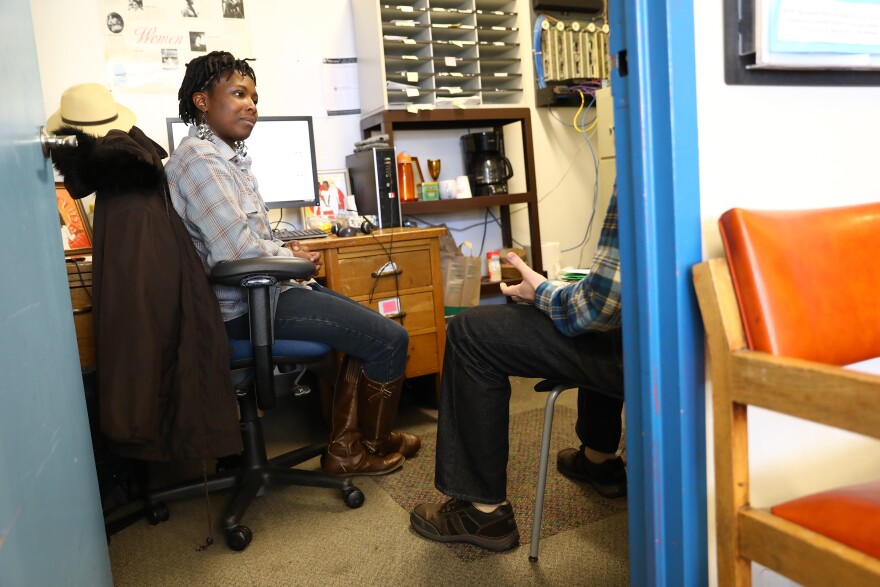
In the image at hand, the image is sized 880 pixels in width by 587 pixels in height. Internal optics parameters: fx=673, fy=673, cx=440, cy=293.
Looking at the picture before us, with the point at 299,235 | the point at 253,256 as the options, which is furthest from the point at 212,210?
the point at 299,235

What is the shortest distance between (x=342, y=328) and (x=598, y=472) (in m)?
0.75

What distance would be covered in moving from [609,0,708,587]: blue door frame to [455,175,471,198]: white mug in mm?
1998

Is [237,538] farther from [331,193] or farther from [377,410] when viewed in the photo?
[331,193]

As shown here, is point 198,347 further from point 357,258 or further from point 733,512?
point 733,512

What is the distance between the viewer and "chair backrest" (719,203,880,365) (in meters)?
0.78

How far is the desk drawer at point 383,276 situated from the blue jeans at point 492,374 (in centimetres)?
83

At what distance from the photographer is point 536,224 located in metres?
2.94

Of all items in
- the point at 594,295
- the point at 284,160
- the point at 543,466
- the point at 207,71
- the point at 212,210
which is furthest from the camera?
the point at 284,160

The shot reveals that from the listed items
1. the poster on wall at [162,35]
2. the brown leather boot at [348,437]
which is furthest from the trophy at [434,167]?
the brown leather boot at [348,437]

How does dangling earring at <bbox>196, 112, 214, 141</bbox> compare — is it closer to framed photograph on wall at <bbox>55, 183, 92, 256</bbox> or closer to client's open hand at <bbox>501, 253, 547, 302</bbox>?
framed photograph on wall at <bbox>55, 183, 92, 256</bbox>

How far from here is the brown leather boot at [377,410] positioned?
6.17ft

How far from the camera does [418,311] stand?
2328mm

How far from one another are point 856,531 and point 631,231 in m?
0.42

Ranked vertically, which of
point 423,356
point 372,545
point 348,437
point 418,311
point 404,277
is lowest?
point 372,545
